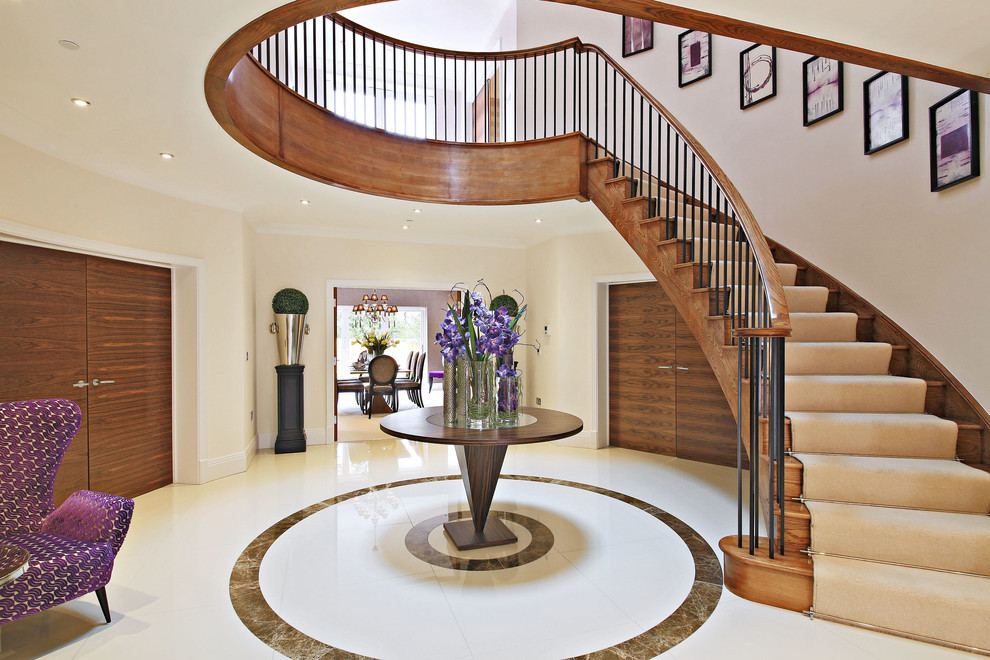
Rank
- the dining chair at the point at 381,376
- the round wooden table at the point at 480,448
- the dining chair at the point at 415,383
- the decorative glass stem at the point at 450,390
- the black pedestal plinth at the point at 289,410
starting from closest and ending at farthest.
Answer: the round wooden table at the point at 480,448 < the decorative glass stem at the point at 450,390 < the black pedestal plinth at the point at 289,410 < the dining chair at the point at 381,376 < the dining chair at the point at 415,383

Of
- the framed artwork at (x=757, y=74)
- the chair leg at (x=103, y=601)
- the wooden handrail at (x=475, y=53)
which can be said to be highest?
the wooden handrail at (x=475, y=53)

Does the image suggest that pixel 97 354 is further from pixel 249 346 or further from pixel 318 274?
pixel 318 274

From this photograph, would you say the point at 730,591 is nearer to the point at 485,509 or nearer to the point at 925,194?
the point at 485,509

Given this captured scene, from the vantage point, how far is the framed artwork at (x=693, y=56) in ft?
17.4

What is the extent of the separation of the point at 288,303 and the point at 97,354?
2101mm

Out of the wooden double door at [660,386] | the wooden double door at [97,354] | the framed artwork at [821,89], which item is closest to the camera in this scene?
the wooden double door at [97,354]

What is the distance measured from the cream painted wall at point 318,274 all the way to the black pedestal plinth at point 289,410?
0.97 ft

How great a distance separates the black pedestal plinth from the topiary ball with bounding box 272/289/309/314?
2.06ft

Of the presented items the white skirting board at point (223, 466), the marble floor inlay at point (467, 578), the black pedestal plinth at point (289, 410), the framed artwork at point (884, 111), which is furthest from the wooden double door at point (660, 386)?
the white skirting board at point (223, 466)

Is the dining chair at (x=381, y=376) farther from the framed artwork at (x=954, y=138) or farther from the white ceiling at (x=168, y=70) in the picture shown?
the framed artwork at (x=954, y=138)

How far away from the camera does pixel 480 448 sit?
3.24 m

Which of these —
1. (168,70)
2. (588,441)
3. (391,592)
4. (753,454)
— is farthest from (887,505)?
(168,70)

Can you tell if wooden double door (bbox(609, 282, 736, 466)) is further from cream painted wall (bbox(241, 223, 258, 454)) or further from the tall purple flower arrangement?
cream painted wall (bbox(241, 223, 258, 454))

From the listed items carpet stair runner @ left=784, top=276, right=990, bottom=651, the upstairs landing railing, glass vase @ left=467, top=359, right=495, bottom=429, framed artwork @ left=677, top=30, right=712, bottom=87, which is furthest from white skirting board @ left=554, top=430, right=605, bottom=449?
framed artwork @ left=677, top=30, right=712, bottom=87
